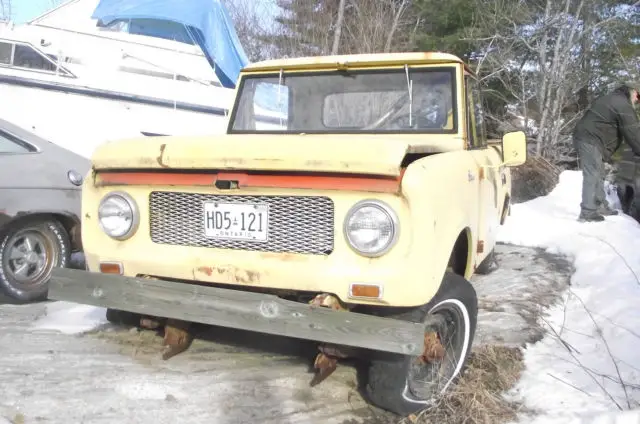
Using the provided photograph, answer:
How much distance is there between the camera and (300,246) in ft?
9.64

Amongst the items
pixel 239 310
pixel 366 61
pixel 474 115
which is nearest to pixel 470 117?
pixel 474 115

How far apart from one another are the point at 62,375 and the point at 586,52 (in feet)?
41.7

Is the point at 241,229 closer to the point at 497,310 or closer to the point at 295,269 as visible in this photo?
the point at 295,269

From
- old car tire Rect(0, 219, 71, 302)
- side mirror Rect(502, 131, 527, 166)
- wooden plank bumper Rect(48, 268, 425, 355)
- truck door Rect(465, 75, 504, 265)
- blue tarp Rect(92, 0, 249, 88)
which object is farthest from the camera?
blue tarp Rect(92, 0, 249, 88)

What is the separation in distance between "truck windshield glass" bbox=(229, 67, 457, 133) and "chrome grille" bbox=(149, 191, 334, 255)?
4.91 ft

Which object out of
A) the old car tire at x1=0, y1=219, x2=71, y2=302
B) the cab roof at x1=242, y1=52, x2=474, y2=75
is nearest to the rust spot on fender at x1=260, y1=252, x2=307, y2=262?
the cab roof at x1=242, y1=52, x2=474, y2=75

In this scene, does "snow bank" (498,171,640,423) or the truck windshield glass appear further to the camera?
the truck windshield glass

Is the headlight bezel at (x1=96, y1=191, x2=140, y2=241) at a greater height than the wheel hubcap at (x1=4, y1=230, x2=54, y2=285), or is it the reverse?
the headlight bezel at (x1=96, y1=191, x2=140, y2=241)

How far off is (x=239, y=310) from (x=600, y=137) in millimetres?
6542

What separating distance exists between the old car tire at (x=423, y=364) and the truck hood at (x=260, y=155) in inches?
29.3

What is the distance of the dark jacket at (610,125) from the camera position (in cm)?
752

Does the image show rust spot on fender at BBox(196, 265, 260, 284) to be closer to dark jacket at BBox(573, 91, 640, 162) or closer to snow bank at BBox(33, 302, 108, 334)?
snow bank at BBox(33, 302, 108, 334)

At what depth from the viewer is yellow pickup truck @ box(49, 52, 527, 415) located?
2.74 meters

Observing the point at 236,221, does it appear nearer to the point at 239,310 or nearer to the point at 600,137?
the point at 239,310
